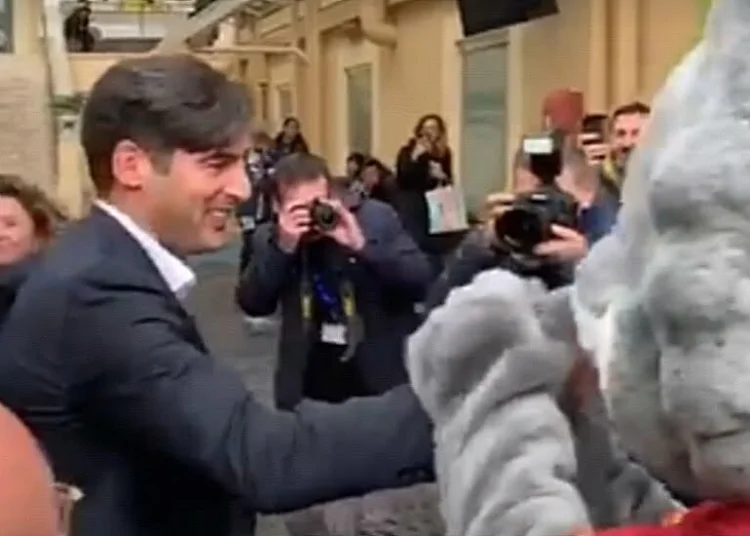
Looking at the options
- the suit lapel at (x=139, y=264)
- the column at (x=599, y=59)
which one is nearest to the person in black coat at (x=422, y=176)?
the column at (x=599, y=59)

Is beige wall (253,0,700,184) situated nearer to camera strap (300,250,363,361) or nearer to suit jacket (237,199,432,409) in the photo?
suit jacket (237,199,432,409)

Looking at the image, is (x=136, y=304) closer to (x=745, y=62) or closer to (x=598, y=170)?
(x=745, y=62)

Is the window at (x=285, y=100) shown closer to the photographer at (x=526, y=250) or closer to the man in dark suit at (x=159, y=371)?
the photographer at (x=526, y=250)

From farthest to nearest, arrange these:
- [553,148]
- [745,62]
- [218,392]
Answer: [553,148] < [218,392] < [745,62]

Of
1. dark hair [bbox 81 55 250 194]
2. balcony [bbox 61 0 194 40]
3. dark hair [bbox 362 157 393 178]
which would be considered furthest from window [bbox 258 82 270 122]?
dark hair [bbox 81 55 250 194]

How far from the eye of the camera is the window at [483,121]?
1416 cm

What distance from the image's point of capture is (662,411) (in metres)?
1.53

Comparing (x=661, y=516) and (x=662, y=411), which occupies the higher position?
(x=662, y=411)

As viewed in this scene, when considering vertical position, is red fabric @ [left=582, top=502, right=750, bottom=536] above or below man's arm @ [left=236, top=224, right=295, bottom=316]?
above

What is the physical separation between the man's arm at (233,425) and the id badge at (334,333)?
336 cm

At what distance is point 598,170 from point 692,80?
322 centimetres

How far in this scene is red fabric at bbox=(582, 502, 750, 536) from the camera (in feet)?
4.92

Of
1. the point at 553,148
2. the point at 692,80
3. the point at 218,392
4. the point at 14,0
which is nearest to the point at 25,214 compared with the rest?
the point at 553,148

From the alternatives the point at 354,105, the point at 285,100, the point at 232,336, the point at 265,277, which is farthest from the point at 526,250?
the point at 285,100
